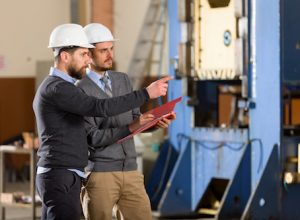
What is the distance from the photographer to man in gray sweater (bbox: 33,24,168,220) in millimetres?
5426

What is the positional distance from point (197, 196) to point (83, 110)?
520 centimetres

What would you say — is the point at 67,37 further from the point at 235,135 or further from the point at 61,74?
the point at 235,135

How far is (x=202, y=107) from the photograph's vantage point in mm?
10672

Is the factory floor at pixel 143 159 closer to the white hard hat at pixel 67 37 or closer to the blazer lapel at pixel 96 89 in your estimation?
the blazer lapel at pixel 96 89

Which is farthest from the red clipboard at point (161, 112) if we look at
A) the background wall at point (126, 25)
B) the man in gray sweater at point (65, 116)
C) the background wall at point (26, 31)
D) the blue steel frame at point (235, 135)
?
the background wall at point (26, 31)

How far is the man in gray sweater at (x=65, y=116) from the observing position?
5.43m

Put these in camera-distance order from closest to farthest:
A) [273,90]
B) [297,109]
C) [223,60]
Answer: [273,90]
[223,60]
[297,109]

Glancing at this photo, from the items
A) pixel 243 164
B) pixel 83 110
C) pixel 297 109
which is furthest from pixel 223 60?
pixel 83 110

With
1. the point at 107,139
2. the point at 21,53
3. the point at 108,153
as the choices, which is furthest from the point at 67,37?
the point at 21,53

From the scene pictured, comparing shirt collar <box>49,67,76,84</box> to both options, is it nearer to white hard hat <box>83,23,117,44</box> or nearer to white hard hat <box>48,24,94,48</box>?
white hard hat <box>48,24,94,48</box>

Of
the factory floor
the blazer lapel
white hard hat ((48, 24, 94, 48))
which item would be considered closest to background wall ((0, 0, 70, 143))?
the factory floor

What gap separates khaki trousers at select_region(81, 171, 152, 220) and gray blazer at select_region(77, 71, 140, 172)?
6 cm

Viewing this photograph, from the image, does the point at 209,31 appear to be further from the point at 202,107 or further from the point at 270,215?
the point at 270,215

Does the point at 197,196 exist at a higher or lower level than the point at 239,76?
lower
